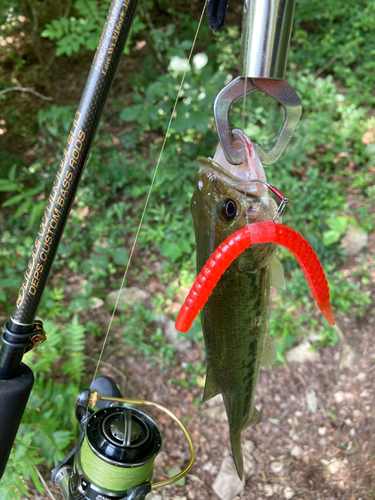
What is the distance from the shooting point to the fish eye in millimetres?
1179

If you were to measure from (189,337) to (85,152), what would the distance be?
256 cm

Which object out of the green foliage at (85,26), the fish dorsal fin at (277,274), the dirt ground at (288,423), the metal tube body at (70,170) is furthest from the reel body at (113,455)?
the green foliage at (85,26)

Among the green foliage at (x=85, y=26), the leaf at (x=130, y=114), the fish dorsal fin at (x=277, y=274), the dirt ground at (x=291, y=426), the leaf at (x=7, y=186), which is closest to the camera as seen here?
the fish dorsal fin at (x=277, y=274)

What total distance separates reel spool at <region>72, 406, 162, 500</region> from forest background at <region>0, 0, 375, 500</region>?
1.26m

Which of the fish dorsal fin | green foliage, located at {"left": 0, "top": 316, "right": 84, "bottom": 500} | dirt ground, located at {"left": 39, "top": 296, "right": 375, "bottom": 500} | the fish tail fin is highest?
the fish dorsal fin

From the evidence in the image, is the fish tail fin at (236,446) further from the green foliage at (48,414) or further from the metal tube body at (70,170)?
the green foliage at (48,414)

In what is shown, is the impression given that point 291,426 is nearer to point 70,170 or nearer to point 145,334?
point 145,334

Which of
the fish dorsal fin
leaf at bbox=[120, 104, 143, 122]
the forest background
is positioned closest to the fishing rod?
the fish dorsal fin

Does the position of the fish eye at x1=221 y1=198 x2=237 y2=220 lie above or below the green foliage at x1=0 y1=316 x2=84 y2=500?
above

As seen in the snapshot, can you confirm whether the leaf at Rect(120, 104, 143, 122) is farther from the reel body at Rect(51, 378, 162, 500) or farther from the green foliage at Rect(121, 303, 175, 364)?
the reel body at Rect(51, 378, 162, 500)

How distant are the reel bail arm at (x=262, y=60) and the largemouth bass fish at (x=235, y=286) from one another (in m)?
0.11

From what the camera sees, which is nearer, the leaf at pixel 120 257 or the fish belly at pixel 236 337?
the fish belly at pixel 236 337

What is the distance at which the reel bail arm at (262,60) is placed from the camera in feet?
3.17

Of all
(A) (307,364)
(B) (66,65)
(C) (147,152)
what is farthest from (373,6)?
(A) (307,364)
